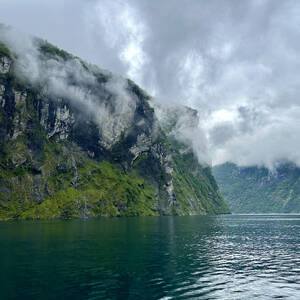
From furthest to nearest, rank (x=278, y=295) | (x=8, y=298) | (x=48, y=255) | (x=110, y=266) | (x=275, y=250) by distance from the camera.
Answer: (x=275, y=250), (x=48, y=255), (x=110, y=266), (x=278, y=295), (x=8, y=298)

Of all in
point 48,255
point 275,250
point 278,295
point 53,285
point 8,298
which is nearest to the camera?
point 8,298

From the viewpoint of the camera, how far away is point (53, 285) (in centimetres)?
4144

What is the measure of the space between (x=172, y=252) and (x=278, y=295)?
35.1 metres

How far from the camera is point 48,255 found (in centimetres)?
6462

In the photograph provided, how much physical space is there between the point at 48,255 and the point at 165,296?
117 feet

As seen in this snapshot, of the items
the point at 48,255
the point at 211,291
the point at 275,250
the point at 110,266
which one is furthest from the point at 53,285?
the point at 275,250

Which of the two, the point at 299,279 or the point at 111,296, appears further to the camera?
the point at 299,279

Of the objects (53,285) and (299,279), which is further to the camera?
(299,279)

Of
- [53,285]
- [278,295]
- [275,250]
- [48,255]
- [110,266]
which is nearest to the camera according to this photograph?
[278,295]

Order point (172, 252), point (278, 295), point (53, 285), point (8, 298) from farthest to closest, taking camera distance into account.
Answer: point (172, 252), point (53, 285), point (278, 295), point (8, 298)

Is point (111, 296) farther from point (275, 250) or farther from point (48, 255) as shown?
point (275, 250)

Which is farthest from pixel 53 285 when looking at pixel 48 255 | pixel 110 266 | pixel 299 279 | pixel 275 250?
pixel 275 250

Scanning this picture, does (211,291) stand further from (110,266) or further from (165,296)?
(110,266)

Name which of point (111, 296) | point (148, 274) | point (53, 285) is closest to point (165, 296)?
point (111, 296)
